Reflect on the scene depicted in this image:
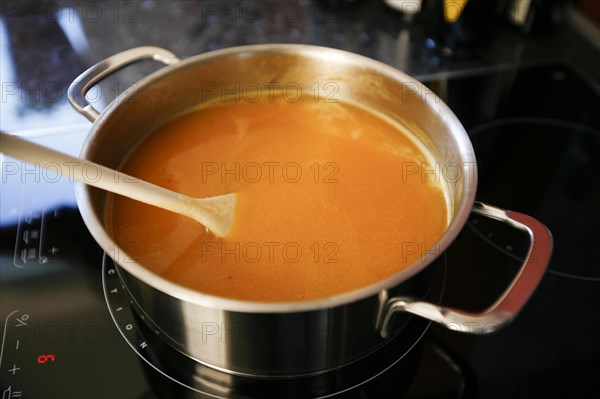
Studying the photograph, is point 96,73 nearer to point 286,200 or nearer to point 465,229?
point 286,200

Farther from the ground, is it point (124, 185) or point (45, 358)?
point (124, 185)

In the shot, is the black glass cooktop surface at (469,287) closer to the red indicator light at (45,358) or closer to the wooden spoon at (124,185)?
the red indicator light at (45,358)

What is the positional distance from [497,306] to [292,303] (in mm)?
228

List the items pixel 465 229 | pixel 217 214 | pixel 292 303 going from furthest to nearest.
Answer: pixel 465 229 < pixel 217 214 < pixel 292 303

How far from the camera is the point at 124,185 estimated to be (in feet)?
2.44

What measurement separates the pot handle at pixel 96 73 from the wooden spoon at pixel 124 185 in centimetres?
18

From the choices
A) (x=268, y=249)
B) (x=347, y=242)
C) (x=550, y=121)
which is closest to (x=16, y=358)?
(x=268, y=249)

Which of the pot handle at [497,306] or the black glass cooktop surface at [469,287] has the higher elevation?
the pot handle at [497,306]

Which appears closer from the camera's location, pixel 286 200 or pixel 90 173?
pixel 90 173

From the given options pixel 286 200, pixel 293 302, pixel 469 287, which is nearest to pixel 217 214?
pixel 286 200

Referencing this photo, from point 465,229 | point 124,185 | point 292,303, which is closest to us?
point 292,303

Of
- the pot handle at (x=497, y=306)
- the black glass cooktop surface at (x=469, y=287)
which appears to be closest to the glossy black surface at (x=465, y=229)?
the black glass cooktop surface at (x=469, y=287)

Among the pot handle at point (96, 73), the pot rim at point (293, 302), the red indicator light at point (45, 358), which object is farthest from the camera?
the pot handle at point (96, 73)

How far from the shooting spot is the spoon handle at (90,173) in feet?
2.08
